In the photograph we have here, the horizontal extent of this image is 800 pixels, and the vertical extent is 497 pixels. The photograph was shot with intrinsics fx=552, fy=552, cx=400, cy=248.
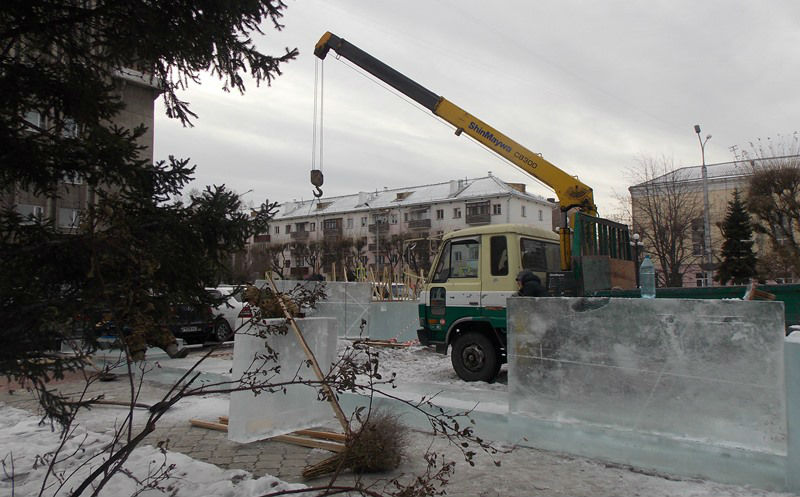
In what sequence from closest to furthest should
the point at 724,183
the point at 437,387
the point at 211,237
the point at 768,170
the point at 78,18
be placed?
the point at 78,18, the point at 211,237, the point at 437,387, the point at 768,170, the point at 724,183

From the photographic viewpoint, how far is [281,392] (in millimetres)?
5246

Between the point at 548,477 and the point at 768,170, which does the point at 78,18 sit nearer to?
the point at 548,477

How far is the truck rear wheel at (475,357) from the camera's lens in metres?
8.34

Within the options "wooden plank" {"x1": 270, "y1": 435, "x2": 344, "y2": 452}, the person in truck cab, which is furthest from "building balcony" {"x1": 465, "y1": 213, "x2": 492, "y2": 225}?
"wooden plank" {"x1": 270, "y1": 435, "x2": 344, "y2": 452}

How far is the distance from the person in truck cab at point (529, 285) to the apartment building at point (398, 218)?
43136 millimetres

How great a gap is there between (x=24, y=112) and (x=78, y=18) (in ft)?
2.55

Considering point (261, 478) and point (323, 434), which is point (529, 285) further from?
point (261, 478)

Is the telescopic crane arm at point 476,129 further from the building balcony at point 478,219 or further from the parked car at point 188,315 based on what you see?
the building balcony at point 478,219

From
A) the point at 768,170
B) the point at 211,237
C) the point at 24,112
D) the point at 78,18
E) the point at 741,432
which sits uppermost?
the point at 768,170

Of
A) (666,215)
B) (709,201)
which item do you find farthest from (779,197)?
(709,201)

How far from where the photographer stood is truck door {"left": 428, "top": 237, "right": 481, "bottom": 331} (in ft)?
28.7

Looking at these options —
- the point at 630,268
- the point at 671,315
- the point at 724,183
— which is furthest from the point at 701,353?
the point at 724,183

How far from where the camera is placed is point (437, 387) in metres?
8.02

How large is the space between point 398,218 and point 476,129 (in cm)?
5535
